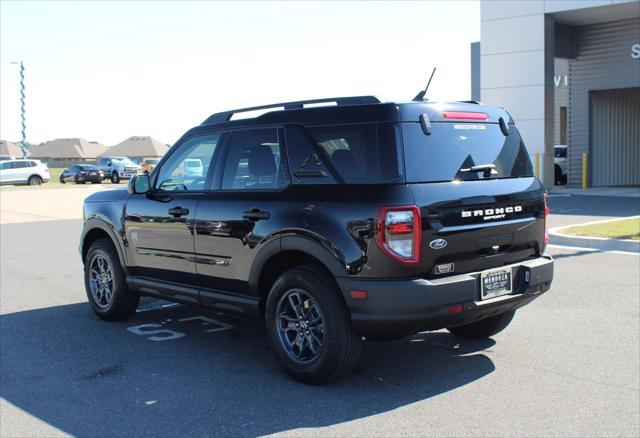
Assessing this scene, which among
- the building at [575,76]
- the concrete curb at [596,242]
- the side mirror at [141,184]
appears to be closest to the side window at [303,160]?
the side mirror at [141,184]

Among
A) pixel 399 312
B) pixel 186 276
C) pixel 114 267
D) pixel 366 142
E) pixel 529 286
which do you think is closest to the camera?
pixel 399 312

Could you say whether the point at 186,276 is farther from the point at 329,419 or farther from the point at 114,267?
the point at 329,419

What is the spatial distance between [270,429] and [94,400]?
4.52 feet

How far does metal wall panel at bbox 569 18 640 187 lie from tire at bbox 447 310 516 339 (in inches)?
896

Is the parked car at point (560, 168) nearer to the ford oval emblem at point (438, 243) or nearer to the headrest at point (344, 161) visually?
the headrest at point (344, 161)

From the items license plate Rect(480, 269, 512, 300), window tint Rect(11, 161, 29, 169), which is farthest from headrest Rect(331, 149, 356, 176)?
window tint Rect(11, 161, 29, 169)

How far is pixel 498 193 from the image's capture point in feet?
17.0

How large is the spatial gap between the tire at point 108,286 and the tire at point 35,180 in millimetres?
38000

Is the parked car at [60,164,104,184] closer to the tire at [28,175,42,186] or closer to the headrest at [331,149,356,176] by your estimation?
the tire at [28,175,42,186]

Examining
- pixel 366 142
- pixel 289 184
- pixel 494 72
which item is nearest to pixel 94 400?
pixel 289 184

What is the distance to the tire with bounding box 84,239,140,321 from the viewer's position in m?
7.07

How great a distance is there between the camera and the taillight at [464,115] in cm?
517

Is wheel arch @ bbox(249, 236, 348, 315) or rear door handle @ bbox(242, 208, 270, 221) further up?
rear door handle @ bbox(242, 208, 270, 221)

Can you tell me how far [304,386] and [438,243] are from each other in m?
1.43
